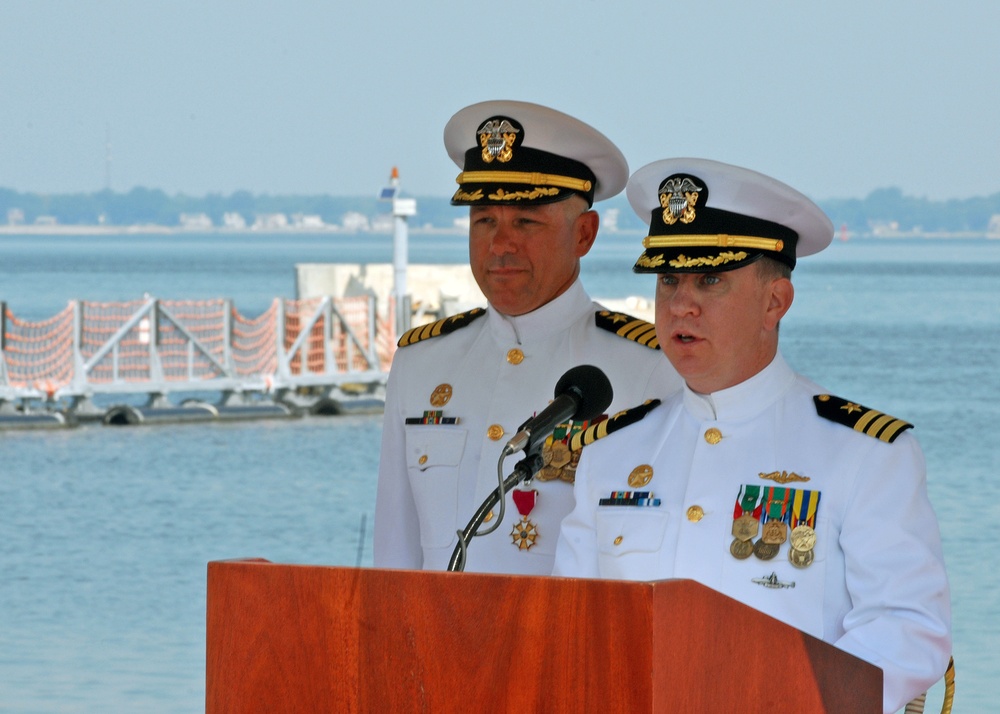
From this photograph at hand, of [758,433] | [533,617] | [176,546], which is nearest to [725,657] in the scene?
[533,617]

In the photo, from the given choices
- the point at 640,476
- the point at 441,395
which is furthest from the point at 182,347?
the point at 640,476

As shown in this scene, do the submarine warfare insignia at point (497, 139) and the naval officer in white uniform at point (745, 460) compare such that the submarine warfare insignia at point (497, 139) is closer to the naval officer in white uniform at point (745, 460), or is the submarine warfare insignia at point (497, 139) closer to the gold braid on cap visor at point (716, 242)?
the naval officer in white uniform at point (745, 460)

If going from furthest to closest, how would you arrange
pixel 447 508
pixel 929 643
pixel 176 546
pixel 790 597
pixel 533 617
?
pixel 176 546 → pixel 447 508 → pixel 790 597 → pixel 929 643 → pixel 533 617

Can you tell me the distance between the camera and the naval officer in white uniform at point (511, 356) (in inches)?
121

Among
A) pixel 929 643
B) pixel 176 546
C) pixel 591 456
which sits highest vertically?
pixel 591 456

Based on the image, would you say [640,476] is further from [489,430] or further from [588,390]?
[489,430]

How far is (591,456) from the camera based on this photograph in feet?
8.63

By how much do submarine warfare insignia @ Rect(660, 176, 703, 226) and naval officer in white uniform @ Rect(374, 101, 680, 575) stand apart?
0.56 meters

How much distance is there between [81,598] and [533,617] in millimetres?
7889

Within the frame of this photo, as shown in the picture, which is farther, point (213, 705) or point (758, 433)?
point (758, 433)

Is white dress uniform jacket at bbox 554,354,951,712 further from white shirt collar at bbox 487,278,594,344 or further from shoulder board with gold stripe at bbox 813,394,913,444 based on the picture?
white shirt collar at bbox 487,278,594,344

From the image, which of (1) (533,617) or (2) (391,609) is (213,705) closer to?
(2) (391,609)

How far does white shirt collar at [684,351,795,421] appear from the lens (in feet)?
8.15

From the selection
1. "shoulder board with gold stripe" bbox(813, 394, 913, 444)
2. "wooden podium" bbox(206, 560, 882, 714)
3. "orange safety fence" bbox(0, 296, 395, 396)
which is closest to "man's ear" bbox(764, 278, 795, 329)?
"shoulder board with gold stripe" bbox(813, 394, 913, 444)
